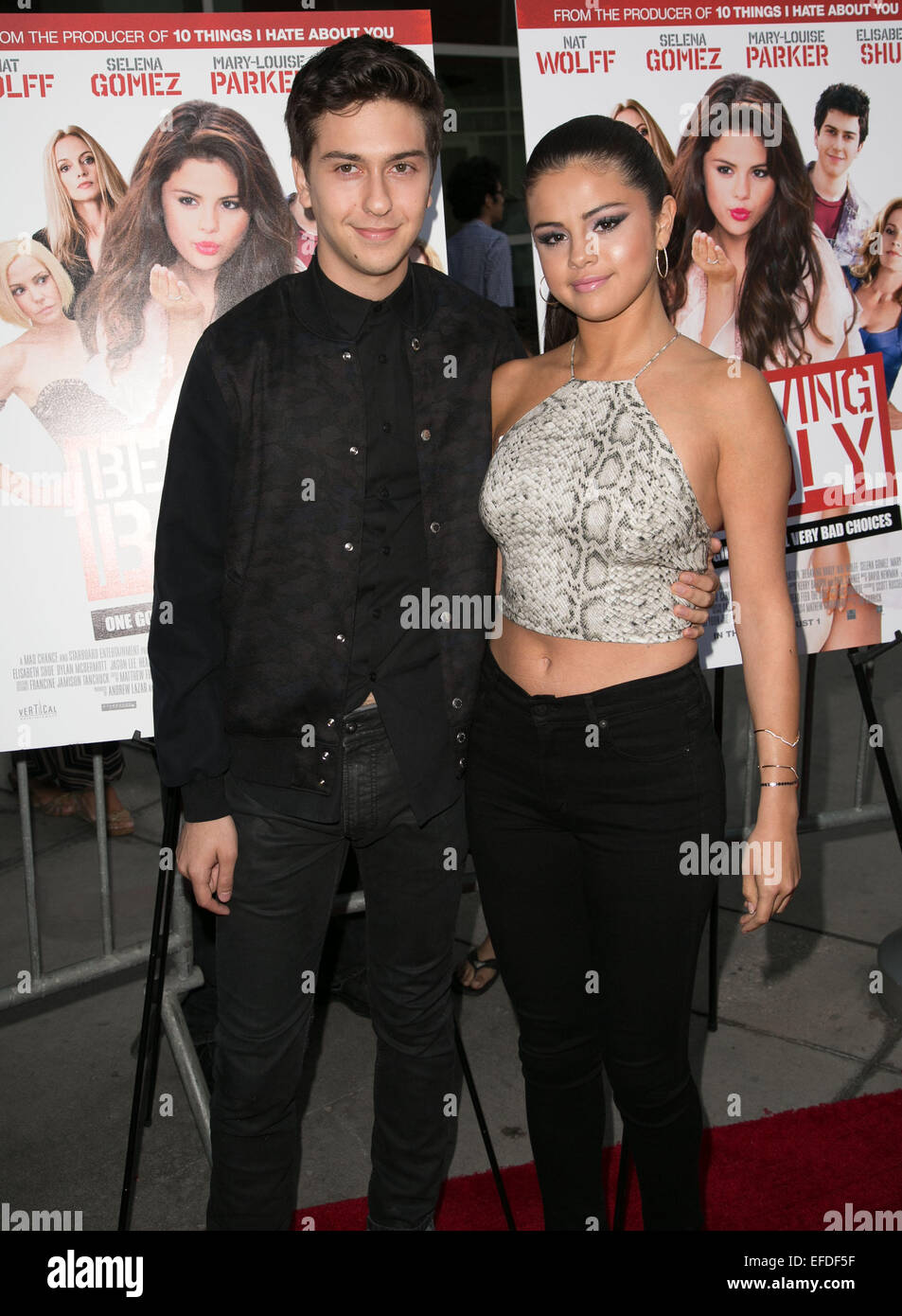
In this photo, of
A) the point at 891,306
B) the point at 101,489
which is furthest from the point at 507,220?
the point at 101,489

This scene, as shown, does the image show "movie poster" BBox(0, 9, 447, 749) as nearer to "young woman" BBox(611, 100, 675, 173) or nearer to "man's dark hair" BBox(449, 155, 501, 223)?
"young woman" BBox(611, 100, 675, 173)

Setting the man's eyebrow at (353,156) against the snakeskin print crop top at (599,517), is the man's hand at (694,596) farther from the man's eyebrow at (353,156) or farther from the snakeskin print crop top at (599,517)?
the man's eyebrow at (353,156)

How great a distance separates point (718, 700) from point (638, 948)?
52.7 inches

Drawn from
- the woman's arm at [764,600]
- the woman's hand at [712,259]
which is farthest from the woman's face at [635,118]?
the woman's arm at [764,600]

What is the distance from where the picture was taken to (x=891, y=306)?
10.3 ft

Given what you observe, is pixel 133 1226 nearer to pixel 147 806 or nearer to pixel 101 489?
pixel 101 489

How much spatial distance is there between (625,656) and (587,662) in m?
0.07

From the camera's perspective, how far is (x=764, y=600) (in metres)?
2.16

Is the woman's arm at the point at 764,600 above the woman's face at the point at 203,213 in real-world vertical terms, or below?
below

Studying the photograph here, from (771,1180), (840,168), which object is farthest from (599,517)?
(771,1180)

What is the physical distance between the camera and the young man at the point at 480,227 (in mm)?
5609

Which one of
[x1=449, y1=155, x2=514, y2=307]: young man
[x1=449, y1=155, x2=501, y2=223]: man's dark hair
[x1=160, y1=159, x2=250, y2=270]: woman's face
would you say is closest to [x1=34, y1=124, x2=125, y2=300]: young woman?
[x1=160, y1=159, x2=250, y2=270]: woman's face

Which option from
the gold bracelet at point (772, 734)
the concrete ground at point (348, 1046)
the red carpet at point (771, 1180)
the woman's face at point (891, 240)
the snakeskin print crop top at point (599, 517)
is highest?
the woman's face at point (891, 240)

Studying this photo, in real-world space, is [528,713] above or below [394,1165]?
above
